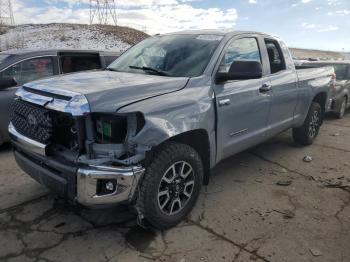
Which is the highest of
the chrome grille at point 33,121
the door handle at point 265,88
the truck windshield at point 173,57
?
the truck windshield at point 173,57

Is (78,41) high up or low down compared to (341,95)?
up

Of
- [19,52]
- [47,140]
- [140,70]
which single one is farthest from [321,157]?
[19,52]

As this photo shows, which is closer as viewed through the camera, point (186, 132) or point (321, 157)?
point (186, 132)

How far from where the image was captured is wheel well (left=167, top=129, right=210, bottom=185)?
3.43 meters

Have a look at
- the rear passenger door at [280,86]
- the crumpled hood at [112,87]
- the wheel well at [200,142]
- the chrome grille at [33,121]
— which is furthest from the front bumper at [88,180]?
the rear passenger door at [280,86]

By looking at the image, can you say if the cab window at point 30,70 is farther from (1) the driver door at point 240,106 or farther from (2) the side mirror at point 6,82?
(1) the driver door at point 240,106

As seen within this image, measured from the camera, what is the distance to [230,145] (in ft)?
13.0

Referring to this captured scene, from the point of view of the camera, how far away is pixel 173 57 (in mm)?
3912

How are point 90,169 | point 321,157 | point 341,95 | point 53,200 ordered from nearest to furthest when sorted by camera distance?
point 90,169 < point 53,200 < point 321,157 < point 341,95

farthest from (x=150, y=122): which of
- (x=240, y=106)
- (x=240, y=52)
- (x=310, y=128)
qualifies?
(x=310, y=128)

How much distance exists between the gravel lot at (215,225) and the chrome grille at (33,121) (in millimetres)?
887

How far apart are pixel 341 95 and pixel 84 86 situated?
24.8 feet

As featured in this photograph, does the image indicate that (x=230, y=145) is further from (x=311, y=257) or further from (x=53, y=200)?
(x=53, y=200)

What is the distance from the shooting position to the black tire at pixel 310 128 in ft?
19.6
